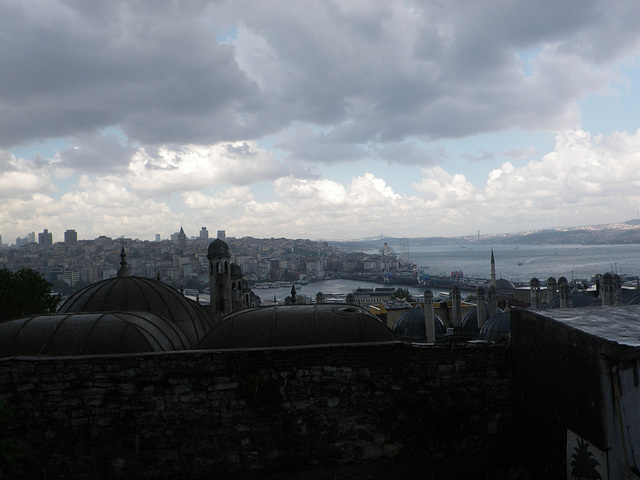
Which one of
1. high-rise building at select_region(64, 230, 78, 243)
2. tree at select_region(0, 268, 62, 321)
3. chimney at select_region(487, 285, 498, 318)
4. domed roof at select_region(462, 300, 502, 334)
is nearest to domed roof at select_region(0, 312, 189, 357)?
tree at select_region(0, 268, 62, 321)

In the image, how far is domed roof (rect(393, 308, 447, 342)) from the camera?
19.8m

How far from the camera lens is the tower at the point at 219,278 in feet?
47.8

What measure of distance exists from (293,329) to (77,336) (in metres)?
3.41

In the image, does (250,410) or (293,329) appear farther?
(293,329)

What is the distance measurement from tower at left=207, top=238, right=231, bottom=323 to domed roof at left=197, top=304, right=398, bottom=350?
23.3 feet

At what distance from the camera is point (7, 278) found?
1819 cm

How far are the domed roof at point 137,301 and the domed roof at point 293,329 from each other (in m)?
3.32

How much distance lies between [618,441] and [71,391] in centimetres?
646

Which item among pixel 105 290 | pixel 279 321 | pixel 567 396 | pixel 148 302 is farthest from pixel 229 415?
pixel 105 290

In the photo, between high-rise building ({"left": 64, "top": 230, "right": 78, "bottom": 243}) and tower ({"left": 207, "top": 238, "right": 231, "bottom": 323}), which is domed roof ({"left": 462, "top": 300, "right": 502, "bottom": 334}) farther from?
high-rise building ({"left": 64, "top": 230, "right": 78, "bottom": 243})

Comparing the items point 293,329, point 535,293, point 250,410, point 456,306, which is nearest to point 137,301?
point 293,329

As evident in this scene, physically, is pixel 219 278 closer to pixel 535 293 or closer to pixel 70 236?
pixel 535 293

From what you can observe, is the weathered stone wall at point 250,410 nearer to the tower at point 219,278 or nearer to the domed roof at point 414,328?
the tower at point 219,278

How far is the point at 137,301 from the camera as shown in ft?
35.2
